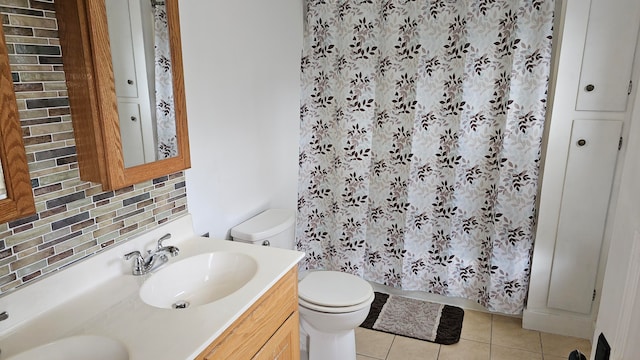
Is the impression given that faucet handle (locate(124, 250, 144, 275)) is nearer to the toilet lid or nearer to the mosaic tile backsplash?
the mosaic tile backsplash

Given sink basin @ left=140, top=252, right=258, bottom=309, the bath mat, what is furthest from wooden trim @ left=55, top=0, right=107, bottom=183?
the bath mat

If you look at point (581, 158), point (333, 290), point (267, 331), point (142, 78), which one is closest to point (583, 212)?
point (581, 158)

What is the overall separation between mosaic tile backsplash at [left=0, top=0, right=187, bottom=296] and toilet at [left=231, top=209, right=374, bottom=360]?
0.85 metres

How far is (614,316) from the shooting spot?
56 centimetres

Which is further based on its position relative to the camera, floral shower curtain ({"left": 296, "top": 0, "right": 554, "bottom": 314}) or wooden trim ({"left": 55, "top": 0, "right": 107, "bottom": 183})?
floral shower curtain ({"left": 296, "top": 0, "right": 554, "bottom": 314})

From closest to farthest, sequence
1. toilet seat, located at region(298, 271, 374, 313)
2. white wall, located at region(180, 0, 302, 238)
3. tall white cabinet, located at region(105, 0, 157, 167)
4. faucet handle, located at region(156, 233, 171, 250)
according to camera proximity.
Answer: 1. tall white cabinet, located at region(105, 0, 157, 167)
2. faucet handle, located at region(156, 233, 171, 250)
3. white wall, located at region(180, 0, 302, 238)
4. toilet seat, located at region(298, 271, 374, 313)

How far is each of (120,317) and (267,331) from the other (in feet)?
1.57

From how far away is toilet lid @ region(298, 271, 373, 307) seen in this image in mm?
1980

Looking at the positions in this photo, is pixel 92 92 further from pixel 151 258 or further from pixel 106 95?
pixel 151 258

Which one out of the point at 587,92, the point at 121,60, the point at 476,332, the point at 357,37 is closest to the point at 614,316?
the point at 121,60

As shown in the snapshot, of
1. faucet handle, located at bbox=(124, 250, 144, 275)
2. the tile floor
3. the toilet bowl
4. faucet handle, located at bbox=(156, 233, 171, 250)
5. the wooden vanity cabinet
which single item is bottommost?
the tile floor

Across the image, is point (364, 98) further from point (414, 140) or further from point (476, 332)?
point (476, 332)

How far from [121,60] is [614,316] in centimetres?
139

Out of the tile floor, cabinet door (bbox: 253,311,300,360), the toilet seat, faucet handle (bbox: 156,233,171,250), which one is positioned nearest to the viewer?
cabinet door (bbox: 253,311,300,360)
